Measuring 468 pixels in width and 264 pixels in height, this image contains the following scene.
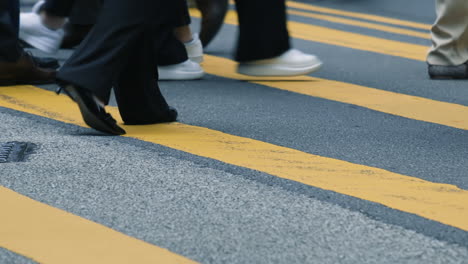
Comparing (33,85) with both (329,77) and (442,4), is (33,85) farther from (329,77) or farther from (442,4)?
(442,4)

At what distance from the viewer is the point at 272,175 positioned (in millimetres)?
2738

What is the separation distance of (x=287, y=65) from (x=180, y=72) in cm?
46

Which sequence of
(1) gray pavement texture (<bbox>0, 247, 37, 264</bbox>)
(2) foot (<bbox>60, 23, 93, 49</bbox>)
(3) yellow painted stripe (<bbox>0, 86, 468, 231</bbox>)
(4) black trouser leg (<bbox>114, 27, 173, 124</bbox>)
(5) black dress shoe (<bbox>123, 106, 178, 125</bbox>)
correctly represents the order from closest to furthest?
(1) gray pavement texture (<bbox>0, 247, 37, 264</bbox>) → (3) yellow painted stripe (<bbox>0, 86, 468, 231</bbox>) → (4) black trouser leg (<bbox>114, 27, 173, 124</bbox>) → (5) black dress shoe (<bbox>123, 106, 178, 125</bbox>) → (2) foot (<bbox>60, 23, 93, 49</bbox>)

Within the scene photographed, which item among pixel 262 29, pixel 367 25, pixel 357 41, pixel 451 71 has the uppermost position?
pixel 262 29

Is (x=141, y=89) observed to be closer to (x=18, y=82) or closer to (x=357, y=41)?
(x=18, y=82)

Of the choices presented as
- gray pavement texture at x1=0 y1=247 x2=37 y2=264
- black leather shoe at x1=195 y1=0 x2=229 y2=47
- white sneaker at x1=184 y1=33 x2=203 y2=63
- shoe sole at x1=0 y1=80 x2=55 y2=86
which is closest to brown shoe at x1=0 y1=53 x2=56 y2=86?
shoe sole at x1=0 y1=80 x2=55 y2=86

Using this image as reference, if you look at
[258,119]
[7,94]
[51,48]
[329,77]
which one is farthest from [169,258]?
[51,48]

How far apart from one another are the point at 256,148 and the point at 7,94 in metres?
1.27

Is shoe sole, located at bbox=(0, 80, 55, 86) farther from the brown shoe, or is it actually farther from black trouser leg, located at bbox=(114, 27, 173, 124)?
black trouser leg, located at bbox=(114, 27, 173, 124)

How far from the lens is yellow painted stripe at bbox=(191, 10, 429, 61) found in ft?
18.8

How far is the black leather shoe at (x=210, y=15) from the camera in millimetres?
5340

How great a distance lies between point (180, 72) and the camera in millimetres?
4402

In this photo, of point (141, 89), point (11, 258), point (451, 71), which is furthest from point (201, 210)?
point (451, 71)

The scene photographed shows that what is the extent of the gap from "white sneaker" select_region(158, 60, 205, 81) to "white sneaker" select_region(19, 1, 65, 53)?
933 millimetres
